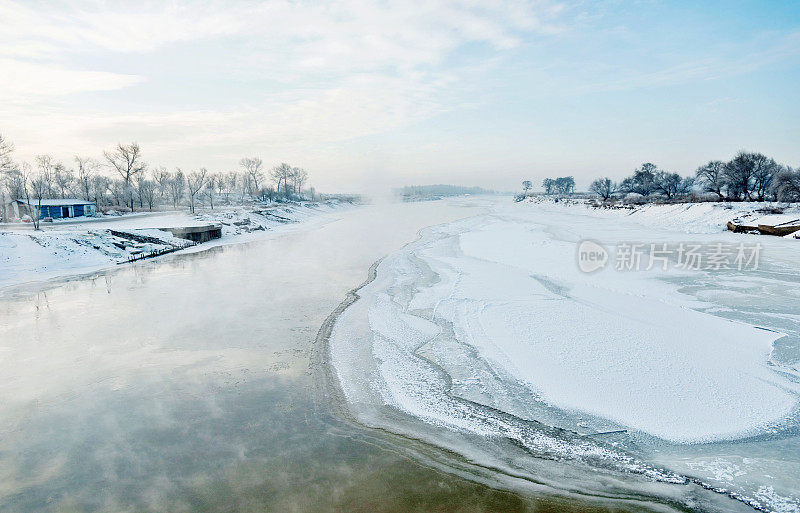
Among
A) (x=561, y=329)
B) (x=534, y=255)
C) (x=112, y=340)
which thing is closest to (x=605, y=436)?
(x=561, y=329)

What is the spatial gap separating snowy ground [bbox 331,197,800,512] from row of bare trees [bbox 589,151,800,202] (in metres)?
32.4

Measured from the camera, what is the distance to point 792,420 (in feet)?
17.0

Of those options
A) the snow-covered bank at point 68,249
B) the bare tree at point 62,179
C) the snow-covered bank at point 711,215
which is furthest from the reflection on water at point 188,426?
the bare tree at point 62,179

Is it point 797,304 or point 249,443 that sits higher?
point 797,304

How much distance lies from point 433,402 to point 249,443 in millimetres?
2571

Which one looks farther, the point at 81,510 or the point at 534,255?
the point at 534,255

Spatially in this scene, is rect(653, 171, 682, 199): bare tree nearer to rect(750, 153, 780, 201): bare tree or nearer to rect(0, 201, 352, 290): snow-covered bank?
A: rect(750, 153, 780, 201): bare tree

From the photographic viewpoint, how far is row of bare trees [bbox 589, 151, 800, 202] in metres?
36.0

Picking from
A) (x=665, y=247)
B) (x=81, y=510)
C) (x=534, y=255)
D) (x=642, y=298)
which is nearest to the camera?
(x=81, y=510)

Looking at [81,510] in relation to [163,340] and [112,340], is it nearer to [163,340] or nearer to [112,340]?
[163,340]

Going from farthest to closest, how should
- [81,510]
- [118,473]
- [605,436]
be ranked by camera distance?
[605,436], [118,473], [81,510]

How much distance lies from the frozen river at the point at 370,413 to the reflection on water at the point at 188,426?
28 mm

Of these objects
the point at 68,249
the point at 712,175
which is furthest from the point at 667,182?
the point at 68,249

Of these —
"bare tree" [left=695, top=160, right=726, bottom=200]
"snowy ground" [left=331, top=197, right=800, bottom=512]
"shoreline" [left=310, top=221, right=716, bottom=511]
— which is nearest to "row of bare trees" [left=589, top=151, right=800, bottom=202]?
"bare tree" [left=695, top=160, right=726, bottom=200]
